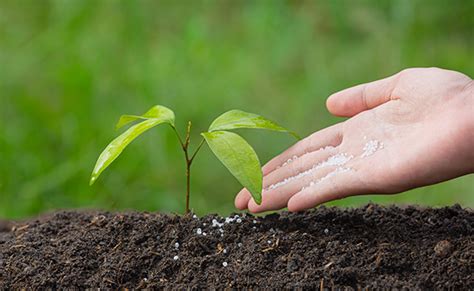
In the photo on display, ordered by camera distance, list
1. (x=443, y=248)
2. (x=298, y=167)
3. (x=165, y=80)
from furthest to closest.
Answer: (x=165, y=80)
(x=298, y=167)
(x=443, y=248)

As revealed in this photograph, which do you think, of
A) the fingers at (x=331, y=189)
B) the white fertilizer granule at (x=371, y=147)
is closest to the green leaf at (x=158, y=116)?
the fingers at (x=331, y=189)

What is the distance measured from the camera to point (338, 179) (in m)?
1.41

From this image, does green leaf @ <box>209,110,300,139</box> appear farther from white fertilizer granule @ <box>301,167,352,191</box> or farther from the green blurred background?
the green blurred background

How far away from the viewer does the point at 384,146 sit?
4.69 ft

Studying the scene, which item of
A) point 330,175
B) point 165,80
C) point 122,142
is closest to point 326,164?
point 330,175

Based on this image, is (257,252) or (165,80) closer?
(257,252)

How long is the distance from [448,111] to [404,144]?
11 centimetres

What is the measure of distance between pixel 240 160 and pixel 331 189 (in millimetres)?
227

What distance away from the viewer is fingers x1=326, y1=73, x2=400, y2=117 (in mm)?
1560

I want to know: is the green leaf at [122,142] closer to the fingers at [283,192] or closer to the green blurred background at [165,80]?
the fingers at [283,192]

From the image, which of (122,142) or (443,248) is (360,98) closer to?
(443,248)

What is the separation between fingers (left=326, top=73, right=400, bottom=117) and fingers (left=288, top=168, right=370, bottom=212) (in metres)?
0.22

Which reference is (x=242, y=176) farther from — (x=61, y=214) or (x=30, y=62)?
(x=30, y=62)

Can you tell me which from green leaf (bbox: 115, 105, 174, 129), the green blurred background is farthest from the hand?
the green blurred background
